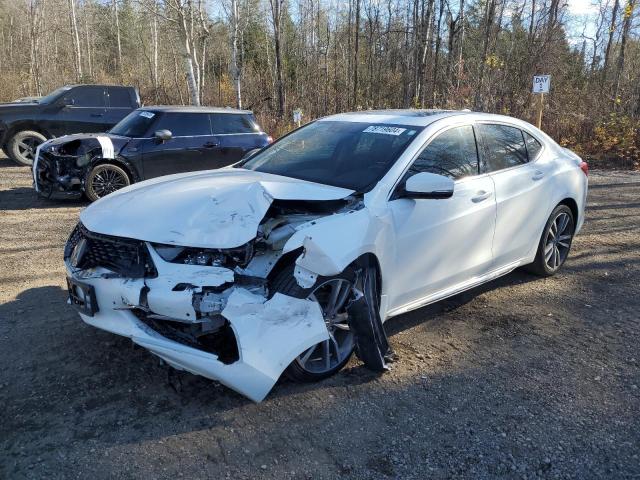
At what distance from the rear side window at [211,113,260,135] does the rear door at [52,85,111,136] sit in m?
4.30

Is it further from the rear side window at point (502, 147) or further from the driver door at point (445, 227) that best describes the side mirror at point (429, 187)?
the rear side window at point (502, 147)

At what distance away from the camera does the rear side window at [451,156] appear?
389cm

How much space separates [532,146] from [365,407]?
3221 millimetres

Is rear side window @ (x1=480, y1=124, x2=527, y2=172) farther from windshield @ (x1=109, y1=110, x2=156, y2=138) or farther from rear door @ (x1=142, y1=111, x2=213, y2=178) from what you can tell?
windshield @ (x1=109, y1=110, x2=156, y2=138)

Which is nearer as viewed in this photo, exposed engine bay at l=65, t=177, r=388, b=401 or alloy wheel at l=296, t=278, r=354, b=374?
exposed engine bay at l=65, t=177, r=388, b=401

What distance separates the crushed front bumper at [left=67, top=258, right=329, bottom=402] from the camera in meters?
2.80

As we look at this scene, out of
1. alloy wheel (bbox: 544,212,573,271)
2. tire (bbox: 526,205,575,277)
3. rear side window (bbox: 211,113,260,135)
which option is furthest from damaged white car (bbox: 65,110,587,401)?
rear side window (bbox: 211,113,260,135)

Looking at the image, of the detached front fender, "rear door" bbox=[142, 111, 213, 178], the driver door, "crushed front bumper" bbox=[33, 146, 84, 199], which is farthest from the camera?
"rear door" bbox=[142, 111, 213, 178]

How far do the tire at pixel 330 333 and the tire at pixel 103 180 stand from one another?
6.26 meters

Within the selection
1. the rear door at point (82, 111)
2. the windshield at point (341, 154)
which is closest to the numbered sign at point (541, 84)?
the windshield at point (341, 154)

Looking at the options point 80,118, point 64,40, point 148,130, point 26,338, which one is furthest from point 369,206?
point 64,40

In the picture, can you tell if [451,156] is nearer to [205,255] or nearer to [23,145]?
[205,255]

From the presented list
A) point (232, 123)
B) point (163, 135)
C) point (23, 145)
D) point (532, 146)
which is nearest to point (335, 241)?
point (532, 146)

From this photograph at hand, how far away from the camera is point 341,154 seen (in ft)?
13.3
